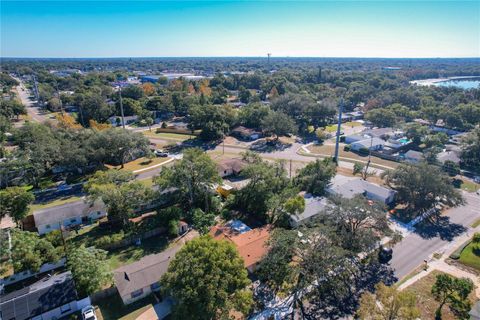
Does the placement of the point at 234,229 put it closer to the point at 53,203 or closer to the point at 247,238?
the point at 247,238

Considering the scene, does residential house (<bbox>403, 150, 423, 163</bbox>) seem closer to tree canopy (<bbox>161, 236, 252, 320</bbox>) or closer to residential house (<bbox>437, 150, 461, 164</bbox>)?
residential house (<bbox>437, 150, 461, 164</bbox>)

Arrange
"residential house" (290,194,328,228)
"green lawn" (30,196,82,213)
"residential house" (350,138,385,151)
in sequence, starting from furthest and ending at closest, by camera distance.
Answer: "residential house" (350,138,385,151) < "green lawn" (30,196,82,213) < "residential house" (290,194,328,228)

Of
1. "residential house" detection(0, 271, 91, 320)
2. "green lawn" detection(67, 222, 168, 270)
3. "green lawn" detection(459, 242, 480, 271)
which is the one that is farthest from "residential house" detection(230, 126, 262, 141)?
"residential house" detection(0, 271, 91, 320)

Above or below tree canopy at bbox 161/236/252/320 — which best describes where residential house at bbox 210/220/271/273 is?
below

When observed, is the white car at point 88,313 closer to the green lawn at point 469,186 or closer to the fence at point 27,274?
the fence at point 27,274

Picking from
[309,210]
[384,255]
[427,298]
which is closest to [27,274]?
[309,210]

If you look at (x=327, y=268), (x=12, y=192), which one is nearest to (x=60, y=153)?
(x=12, y=192)
